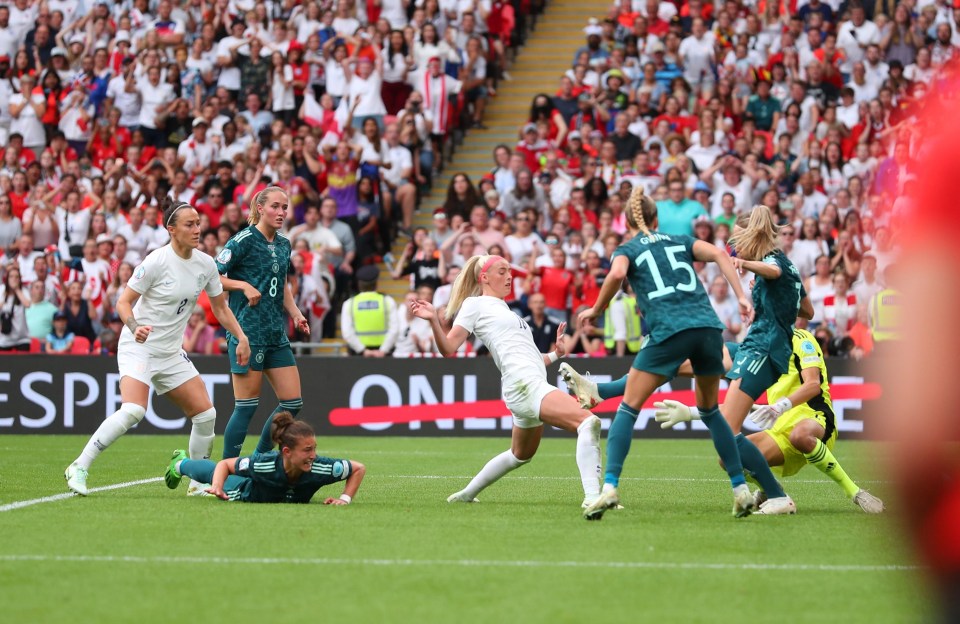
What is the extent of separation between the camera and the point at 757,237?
8.98m

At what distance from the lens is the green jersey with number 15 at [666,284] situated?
8211 millimetres

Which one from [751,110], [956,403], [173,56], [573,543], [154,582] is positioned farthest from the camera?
[173,56]

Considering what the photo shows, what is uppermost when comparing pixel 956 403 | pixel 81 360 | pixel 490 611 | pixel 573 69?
pixel 573 69

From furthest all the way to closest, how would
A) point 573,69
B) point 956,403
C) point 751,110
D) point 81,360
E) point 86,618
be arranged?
point 573,69
point 751,110
point 81,360
point 86,618
point 956,403

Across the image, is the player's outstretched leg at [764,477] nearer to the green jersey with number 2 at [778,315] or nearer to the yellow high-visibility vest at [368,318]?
the green jersey with number 2 at [778,315]

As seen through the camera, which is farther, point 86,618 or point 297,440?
point 297,440

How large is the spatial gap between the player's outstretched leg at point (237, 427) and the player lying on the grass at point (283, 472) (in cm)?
64

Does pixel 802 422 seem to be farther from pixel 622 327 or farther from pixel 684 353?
pixel 622 327

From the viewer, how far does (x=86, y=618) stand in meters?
5.19

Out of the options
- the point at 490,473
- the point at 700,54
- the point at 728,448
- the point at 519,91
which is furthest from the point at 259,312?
the point at 519,91

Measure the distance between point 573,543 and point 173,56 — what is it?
19.1 meters

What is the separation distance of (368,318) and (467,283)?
8.82 m

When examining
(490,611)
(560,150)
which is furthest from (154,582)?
(560,150)

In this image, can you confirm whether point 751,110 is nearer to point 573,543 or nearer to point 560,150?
point 560,150
